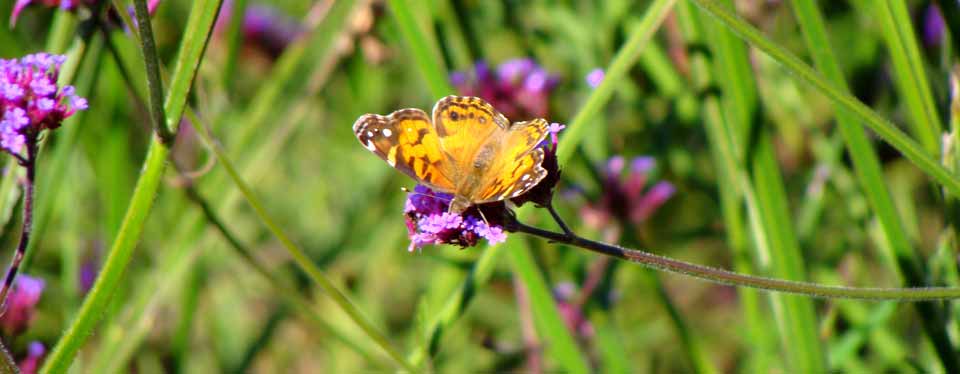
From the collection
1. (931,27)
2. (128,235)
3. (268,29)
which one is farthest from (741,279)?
(268,29)

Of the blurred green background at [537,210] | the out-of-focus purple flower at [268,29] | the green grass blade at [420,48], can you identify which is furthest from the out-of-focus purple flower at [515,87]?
the out-of-focus purple flower at [268,29]

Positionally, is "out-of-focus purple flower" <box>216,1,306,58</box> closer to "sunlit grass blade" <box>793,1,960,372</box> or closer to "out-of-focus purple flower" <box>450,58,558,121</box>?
"out-of-focus purple flower" <box>450,58,558,121</box>

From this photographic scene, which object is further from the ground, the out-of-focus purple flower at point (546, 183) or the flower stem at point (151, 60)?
the out-of-focus purple flower at point (546, 183)

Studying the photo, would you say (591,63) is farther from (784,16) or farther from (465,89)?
(784,16)

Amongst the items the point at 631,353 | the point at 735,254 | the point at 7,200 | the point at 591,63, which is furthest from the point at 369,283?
the point at 7,200

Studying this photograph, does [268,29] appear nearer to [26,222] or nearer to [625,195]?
[625,195]

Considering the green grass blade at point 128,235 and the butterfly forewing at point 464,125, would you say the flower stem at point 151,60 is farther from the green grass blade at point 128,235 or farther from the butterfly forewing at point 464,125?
the butterfly forewing at point 464,125
